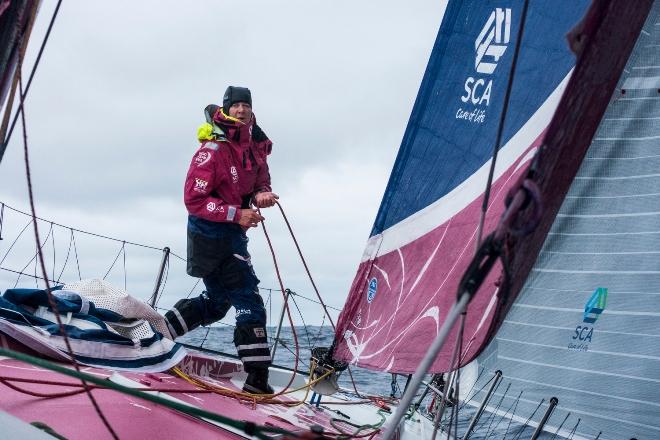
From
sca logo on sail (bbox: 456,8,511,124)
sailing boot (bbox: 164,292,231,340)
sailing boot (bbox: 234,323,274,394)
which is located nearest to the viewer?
sca logo on sail (bbox: 456,8,511,124)

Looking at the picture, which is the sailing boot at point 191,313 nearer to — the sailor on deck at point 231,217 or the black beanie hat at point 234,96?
the sailor on deck at point 231,217

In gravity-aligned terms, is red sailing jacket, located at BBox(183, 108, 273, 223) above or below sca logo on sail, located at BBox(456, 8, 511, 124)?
below

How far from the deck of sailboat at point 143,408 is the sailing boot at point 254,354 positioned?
0.58ft

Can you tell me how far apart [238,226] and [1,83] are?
2.33 metres

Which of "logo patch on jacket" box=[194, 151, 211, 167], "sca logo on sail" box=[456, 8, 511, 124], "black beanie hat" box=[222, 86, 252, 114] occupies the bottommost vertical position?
"logo patch on jacket" box=[194, 151, 211, 167]

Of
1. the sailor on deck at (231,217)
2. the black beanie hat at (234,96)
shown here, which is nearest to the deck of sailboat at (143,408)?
the sailor on deck at (231,217)

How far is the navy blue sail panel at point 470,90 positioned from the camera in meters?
4.09

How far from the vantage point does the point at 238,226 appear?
471cm

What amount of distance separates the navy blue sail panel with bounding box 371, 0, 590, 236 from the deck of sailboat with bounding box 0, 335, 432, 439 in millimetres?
1281

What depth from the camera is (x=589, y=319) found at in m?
4.47

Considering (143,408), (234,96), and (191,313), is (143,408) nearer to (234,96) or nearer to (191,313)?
(191,313)

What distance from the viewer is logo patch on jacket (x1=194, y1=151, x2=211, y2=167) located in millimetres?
4508

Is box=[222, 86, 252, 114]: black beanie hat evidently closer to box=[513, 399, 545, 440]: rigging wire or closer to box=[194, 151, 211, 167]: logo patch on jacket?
box=[194, 151, 211, 167]: logo patch on jacket

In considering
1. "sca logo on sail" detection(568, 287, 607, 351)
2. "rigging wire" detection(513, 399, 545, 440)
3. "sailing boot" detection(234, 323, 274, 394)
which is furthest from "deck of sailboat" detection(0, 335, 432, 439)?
"sca logo on sail" detection(568, 287, 607, 351)
